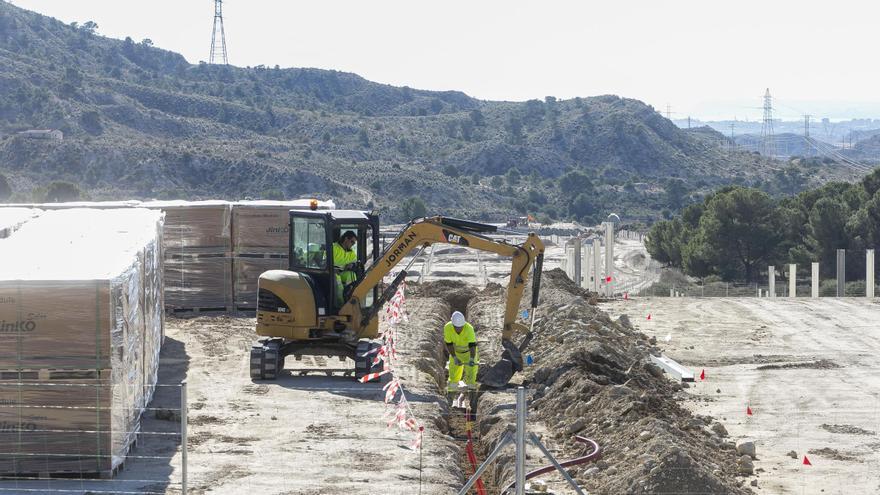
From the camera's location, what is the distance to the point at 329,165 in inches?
5143

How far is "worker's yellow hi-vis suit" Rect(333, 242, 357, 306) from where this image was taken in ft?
71.5

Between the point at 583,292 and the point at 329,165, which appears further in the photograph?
the point at 329,165

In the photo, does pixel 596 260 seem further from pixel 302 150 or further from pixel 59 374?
pixel 302 150

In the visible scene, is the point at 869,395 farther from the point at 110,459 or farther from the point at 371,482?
the point at 110,459

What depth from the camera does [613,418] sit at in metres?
17.2

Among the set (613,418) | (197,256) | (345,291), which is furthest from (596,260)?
(613,418)

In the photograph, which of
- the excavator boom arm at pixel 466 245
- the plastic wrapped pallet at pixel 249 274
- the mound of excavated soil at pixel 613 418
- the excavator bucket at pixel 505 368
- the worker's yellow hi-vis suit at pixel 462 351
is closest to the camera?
the mound of excavated soil at pixel 613 418

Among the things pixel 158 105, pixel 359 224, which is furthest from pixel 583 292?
pixel 158 105

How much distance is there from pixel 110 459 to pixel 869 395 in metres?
14.5

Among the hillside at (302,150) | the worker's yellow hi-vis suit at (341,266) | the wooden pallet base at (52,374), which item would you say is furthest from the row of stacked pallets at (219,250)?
the hillside at (302,150)

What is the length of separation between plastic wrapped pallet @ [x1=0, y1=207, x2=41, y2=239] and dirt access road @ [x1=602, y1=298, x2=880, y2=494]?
11704 mm

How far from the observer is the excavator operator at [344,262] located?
21781 mm

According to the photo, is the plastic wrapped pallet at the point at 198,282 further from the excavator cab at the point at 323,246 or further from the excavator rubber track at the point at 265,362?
the excavator rubber track at the point at 265,362

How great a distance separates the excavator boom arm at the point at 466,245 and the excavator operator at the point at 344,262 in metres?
0.46
